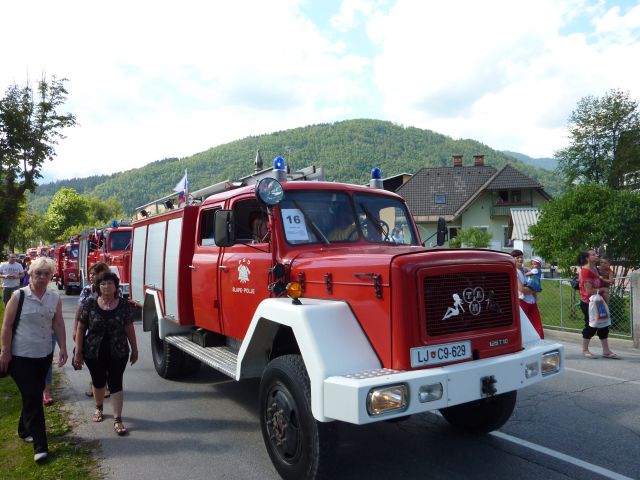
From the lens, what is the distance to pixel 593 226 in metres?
11.8

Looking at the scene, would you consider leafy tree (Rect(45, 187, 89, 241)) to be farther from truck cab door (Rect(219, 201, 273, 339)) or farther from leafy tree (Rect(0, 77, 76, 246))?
truck cab door (Rect(219, 201, 273, 339))

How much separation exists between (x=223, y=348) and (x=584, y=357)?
615 cm

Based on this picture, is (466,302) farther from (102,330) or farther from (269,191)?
(102,330)

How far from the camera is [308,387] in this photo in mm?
3617

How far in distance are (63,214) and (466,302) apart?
269 feet

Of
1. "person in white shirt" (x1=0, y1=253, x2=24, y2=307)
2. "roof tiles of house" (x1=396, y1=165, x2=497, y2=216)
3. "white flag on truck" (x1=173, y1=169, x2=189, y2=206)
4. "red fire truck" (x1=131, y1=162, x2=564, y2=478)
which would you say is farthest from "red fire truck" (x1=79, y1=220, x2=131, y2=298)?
"roof tiles of house" (x1=396, y1=165, x2=497, y2=216)

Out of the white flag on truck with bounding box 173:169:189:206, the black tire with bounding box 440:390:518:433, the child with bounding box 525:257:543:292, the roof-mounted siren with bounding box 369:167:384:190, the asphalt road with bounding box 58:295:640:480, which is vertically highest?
the white flag on truck with bounding box 173:169:189:206

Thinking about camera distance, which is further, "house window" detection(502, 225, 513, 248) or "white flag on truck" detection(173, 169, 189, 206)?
"house window" detection(502, 225, 513, 248)

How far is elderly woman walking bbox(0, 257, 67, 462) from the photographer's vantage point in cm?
452

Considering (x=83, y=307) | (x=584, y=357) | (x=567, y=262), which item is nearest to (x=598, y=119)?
(x=567, y=262)

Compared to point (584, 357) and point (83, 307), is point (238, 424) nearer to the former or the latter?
point (83, 307)

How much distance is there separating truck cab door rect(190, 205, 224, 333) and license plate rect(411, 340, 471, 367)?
2.73 m

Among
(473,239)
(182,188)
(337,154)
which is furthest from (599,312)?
(337,154)

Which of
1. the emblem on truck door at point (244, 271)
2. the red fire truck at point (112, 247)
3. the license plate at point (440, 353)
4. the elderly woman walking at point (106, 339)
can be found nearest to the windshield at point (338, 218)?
the emblem on truck door at point (244, 271)
